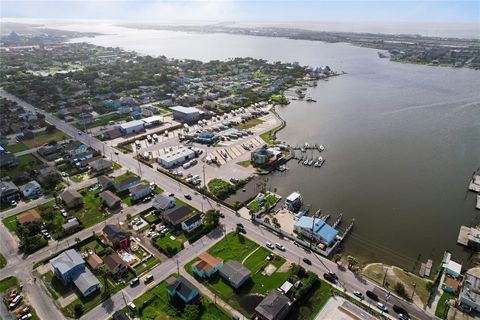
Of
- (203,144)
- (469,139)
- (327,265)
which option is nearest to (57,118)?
(203,144)

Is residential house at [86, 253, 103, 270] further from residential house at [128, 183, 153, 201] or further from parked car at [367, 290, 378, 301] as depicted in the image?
parked car at [367, 290, 378, 301]

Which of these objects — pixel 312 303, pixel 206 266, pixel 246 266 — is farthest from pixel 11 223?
pixel 312 303

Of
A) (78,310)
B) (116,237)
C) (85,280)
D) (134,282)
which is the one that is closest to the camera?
(78,310)

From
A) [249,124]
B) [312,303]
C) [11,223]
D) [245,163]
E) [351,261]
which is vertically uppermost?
[249,124]

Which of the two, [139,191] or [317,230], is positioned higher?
[317,230]

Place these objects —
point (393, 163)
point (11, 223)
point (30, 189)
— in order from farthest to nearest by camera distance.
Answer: point (393, 163) < point (30, 189) < point (11, 223)

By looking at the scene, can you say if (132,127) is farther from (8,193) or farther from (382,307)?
(382,307)

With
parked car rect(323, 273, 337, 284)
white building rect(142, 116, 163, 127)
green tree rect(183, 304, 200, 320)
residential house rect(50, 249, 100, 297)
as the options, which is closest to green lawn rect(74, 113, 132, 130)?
white building rect(142, 116, 163, 127)
